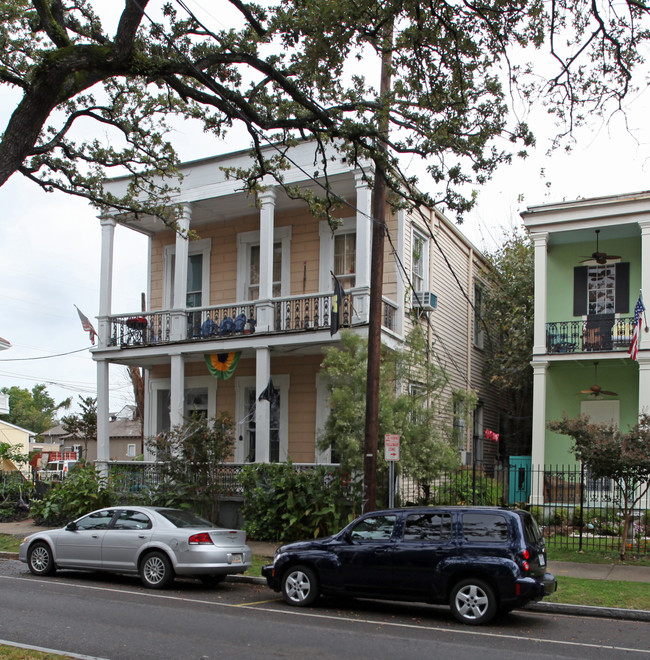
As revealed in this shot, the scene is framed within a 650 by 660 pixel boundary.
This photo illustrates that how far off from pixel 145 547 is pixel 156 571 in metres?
0.44

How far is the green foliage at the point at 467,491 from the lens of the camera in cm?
1855

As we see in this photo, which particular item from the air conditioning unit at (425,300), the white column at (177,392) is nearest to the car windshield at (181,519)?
the white column at (177,392)

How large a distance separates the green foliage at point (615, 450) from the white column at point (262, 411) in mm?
7047

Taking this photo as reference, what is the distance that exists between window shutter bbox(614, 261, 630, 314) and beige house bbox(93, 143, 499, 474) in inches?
191

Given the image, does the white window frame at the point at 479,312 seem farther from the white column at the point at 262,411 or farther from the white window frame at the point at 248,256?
the white column at the point at 262,411

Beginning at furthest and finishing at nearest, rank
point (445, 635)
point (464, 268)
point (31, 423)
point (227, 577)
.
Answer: point (31, 423) → point (464, 268) → point (227, 577) → point (445, 635)

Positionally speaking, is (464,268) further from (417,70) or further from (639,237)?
(417,70)

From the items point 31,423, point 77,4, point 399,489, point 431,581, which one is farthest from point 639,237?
point 31,423

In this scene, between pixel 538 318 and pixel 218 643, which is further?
pixel 538 318

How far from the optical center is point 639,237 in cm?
2159

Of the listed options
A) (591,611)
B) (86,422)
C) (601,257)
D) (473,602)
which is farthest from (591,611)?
(86,422)

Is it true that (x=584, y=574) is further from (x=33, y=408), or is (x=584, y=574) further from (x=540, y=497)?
(x=33, y=408)

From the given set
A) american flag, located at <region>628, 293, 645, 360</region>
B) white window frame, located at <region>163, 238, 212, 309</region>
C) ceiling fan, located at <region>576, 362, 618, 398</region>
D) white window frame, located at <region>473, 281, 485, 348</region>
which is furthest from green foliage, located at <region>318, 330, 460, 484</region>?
white window frame, located at <region>473, 281, 485, 348</region>

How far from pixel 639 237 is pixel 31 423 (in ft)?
345
